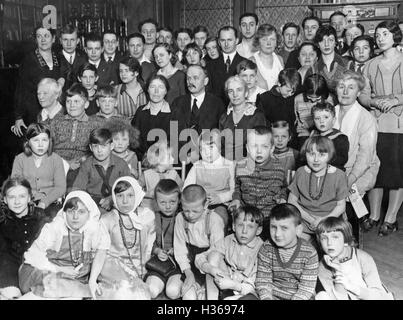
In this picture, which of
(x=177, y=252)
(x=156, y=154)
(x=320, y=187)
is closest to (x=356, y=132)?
(x=320, y=187)

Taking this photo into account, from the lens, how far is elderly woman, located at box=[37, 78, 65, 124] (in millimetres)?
3957

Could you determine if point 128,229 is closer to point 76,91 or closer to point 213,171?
point 213,171

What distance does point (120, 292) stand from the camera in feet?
9.00

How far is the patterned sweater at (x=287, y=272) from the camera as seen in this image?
2621 mm

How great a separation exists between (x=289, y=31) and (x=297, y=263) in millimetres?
2745

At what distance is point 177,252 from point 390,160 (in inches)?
69.4

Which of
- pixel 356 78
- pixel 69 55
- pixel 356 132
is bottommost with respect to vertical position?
pixel 356 132

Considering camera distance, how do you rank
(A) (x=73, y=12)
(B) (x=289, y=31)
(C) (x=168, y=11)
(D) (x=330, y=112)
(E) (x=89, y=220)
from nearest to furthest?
(E) (x=89, y=220), (D) (x=330, y=112), (B) (x=289, y=31), (A) (x=73, y=12), (C) (x=168, y=11)

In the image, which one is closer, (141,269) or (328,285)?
(328,285)

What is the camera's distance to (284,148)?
11.9 ft

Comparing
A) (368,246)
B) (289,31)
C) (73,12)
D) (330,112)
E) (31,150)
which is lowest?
(368,246)

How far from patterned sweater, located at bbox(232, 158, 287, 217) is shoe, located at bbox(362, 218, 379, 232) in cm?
86

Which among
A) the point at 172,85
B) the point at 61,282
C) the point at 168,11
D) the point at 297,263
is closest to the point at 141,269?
the point at 61,282

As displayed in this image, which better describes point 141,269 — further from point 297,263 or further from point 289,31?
point 289,31
